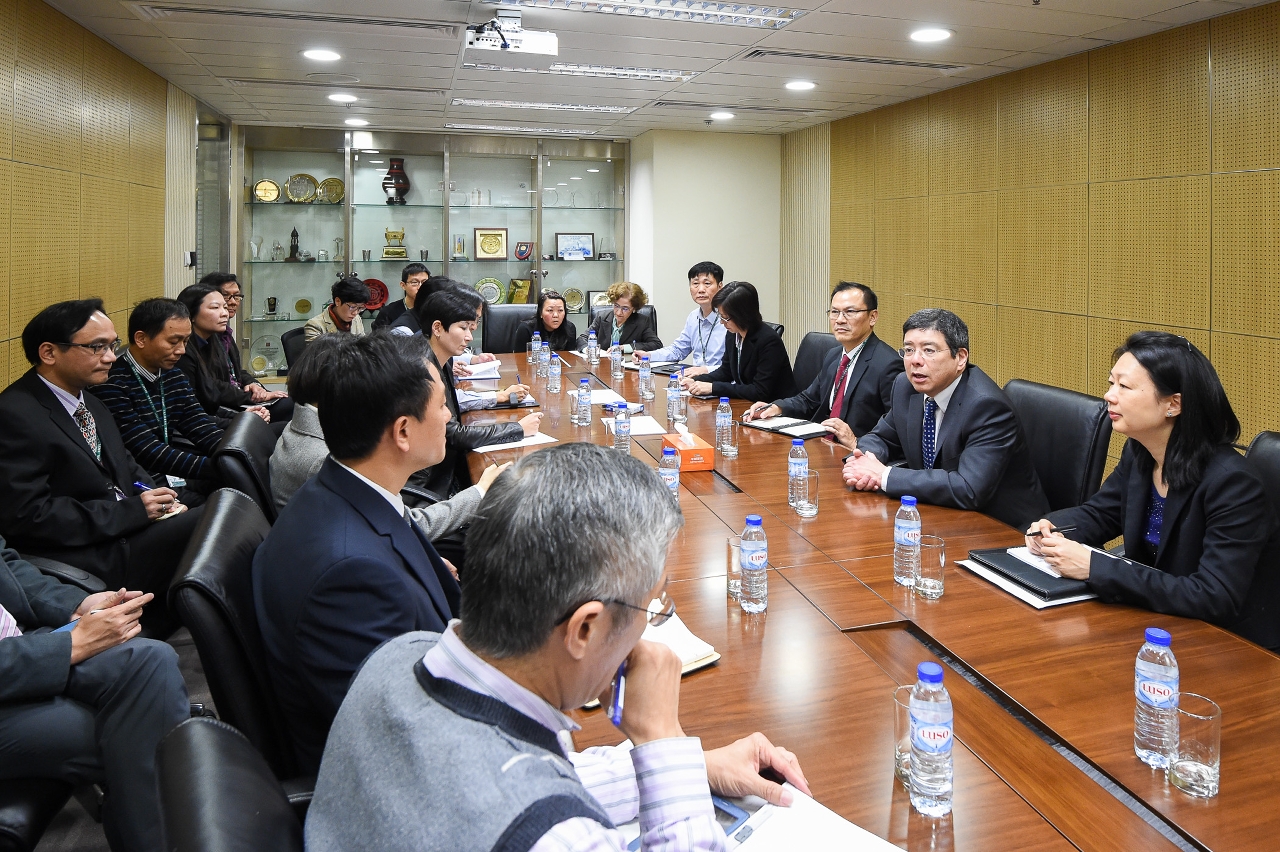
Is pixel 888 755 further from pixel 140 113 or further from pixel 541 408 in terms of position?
pixel 140 113

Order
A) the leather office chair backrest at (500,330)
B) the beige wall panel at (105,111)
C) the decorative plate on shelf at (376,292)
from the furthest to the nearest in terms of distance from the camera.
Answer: the decorative plate on shelf at (376,292) < the leather office chair backrest at (500,330) < the beige wall panel at (105,111)

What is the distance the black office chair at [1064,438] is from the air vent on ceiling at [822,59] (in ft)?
9.76

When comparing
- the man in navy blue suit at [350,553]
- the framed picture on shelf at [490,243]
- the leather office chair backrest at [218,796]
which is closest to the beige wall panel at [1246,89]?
the man in navy blue suit at [350,553]

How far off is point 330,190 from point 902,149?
19.2 ft

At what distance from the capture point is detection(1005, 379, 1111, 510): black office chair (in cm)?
311

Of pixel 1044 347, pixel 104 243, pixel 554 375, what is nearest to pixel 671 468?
pixel 554 375

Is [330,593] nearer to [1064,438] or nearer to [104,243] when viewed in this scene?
[1064,438]

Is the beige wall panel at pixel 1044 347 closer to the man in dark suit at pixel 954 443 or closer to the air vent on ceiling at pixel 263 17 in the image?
the man in dark suit at pixel 954 443

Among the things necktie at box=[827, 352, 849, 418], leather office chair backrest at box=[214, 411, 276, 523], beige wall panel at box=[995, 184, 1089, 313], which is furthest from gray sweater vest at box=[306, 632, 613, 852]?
beige wall panel at box=[995, 184, 1089, 313]

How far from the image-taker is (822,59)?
567 cm

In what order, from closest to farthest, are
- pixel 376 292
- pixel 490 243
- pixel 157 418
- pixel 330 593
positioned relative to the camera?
pixel 330 593
pixel 157 418
pixel 376 292
pixel 490 243

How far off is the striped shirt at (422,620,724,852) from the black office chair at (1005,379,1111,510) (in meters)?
2.47

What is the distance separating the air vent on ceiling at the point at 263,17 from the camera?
4444mm

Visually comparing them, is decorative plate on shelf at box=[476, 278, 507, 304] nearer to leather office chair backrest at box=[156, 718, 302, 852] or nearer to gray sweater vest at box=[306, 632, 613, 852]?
leather office chair backrest at box=[156, 718, 302, 852]
